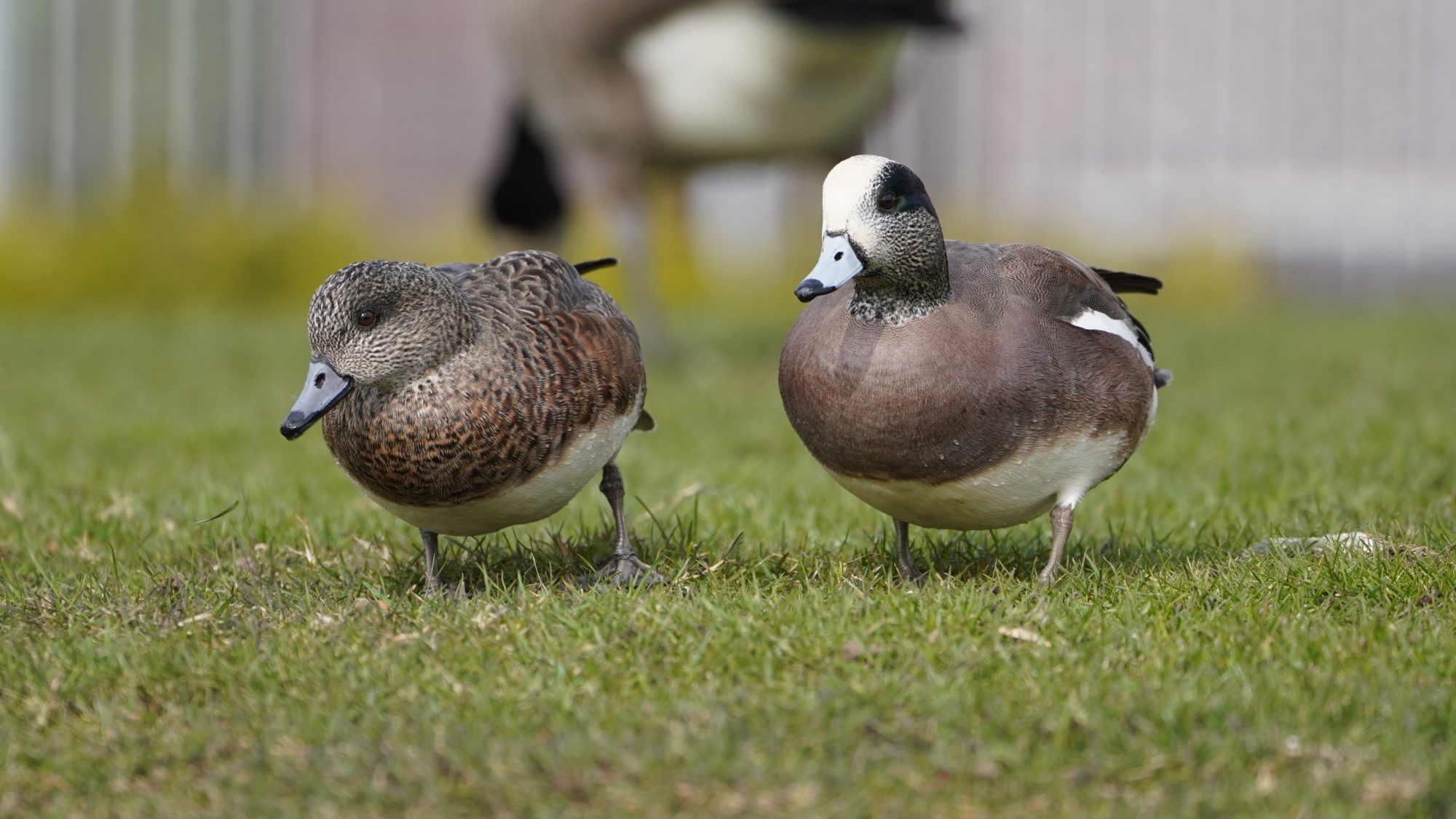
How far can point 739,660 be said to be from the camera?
2.77m

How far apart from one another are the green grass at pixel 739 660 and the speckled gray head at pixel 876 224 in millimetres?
606

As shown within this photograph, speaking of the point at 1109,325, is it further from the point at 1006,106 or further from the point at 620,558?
the point at 1006,106

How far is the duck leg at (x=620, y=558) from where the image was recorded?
3.29m

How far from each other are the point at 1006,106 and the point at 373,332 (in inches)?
451

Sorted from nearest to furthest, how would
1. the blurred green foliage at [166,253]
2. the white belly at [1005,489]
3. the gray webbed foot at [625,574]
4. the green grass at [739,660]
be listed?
1. the green grass at [739,660]
2. the white belly at [1005,489]
3. the gray webbed foot at [625,574]
4. the blurred green foliage at [166,253]

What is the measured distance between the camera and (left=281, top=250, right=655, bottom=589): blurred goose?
3039 millimetres

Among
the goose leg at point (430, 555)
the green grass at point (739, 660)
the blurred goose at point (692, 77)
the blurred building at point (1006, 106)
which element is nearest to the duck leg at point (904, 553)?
the green grass at point (739, 660)

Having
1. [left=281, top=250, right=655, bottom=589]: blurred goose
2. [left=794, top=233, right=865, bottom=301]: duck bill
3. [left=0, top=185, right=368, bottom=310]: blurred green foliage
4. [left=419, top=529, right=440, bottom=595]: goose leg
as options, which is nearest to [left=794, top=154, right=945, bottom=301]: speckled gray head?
[left=794, top=233, right=865, bottom=301]: duck bill

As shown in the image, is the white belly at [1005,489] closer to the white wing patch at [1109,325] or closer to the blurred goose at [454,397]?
the white wing patch at [1109,325]

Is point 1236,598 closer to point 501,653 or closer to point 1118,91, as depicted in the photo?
point 501,653

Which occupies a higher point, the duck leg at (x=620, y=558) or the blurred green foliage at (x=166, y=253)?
the duck leg at (x=620, y=558)

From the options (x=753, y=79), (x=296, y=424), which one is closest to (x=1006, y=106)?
(x=753, y=79)

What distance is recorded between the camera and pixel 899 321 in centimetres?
308

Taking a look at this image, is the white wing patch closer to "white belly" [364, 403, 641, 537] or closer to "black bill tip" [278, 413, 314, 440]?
"white belly" [364, 403, 641, 537]
